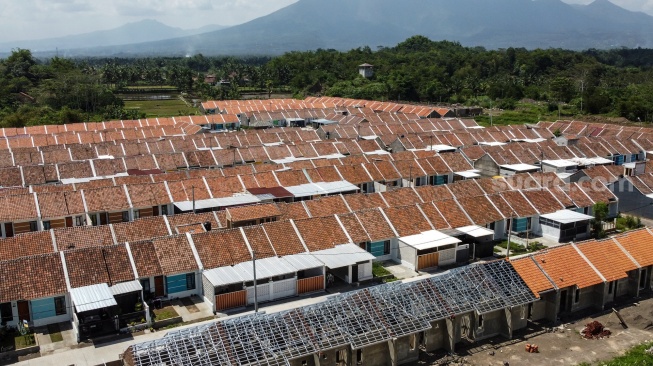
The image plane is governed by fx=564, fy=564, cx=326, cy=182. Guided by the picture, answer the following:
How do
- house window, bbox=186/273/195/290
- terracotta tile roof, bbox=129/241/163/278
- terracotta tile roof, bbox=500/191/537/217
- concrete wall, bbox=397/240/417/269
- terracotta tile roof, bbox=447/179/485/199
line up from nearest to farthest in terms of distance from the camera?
terracotta tile roof, bbox=129/241/163/278 → house window, bbox=186/273/195/290 → concrete wall, bbox=397/240/417/269 → terracotta tile roof, bbox=500/191/537/217 → terracotta tile roof, bbox=447/179/485/199

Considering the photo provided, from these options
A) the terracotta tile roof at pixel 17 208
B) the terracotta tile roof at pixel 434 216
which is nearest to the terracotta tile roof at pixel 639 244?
the terracotta tile roof at pixel 434 216

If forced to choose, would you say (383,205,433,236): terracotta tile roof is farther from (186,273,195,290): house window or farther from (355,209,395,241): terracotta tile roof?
(186,273,195,290): house window

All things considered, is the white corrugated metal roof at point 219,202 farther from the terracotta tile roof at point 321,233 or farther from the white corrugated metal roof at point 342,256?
the white corrugated metal roof at point 342,256

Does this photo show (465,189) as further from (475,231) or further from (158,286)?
(158,286)

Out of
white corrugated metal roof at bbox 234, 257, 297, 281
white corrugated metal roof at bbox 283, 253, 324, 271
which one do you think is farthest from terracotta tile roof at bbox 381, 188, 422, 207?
white corrugated metal roof at bbox 234, 257, 297, 281

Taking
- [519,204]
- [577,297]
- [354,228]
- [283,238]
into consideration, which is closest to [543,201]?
[519,204]
